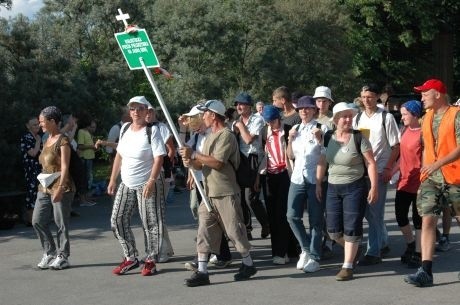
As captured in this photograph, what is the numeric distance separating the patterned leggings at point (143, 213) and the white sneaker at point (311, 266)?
1539 mm

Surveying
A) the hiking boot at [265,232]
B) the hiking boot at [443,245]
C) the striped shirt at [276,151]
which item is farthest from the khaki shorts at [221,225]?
the hiking boot at [443,245]

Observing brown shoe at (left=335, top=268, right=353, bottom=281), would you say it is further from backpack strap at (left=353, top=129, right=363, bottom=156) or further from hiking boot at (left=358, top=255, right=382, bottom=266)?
backpack strap at (left=353, top=129, right=363, bottom=156)

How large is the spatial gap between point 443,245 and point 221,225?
2841 mm

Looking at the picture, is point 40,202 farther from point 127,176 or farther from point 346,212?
point 346,212

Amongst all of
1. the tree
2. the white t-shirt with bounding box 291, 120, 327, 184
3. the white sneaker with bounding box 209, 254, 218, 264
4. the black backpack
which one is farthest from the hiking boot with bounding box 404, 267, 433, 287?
the tree

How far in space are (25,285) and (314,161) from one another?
3.21 metres

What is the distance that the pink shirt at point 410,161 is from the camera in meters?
7.70

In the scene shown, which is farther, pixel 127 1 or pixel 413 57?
pixel 413 57

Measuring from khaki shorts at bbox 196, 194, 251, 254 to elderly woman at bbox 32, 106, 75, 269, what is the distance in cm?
164

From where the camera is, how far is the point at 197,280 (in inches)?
279

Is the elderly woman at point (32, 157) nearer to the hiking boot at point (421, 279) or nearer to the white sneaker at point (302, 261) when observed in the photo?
the white sneaker at point (302, 261)

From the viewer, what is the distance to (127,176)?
25.0ft

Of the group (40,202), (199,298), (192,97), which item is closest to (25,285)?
(40,202)

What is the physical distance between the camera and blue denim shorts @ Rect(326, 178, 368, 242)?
7.05 meters
